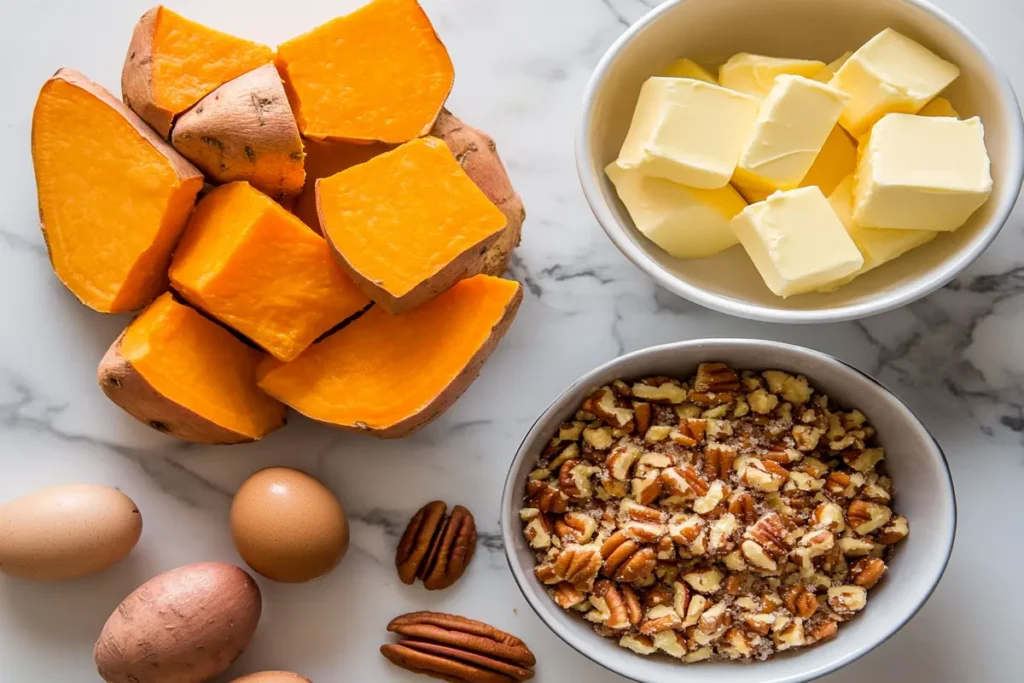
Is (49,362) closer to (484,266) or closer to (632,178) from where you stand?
(484,266)

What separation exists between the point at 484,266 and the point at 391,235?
5.1 inches

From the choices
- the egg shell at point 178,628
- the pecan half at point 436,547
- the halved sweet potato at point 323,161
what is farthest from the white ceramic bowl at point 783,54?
the egg shell at point 178,628

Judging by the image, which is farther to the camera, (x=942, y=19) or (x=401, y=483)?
(x=401, y=483)

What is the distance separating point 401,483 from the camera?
1117mm

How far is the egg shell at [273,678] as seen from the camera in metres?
1.03

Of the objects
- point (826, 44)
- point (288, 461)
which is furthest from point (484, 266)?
point (826, 44)

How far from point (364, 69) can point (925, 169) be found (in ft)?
1.96

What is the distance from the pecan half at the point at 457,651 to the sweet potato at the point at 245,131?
1.78 feet

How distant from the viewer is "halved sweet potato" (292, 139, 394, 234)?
1.02 m

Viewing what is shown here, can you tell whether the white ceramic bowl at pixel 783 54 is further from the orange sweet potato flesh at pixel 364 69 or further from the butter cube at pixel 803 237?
the orange sweet potato flesh at pixel 364 69

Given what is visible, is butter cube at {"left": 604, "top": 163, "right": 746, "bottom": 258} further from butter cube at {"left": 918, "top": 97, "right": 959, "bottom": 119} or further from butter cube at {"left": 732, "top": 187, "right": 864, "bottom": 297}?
butter cube at {"left": 918, "top": 97, "right": 959, "bottom": 119}

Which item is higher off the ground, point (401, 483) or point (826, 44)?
point (826, 44)

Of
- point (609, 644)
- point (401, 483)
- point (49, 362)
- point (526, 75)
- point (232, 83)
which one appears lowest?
point (609, 644)

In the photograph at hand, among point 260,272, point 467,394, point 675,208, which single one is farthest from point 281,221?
point 675,208
